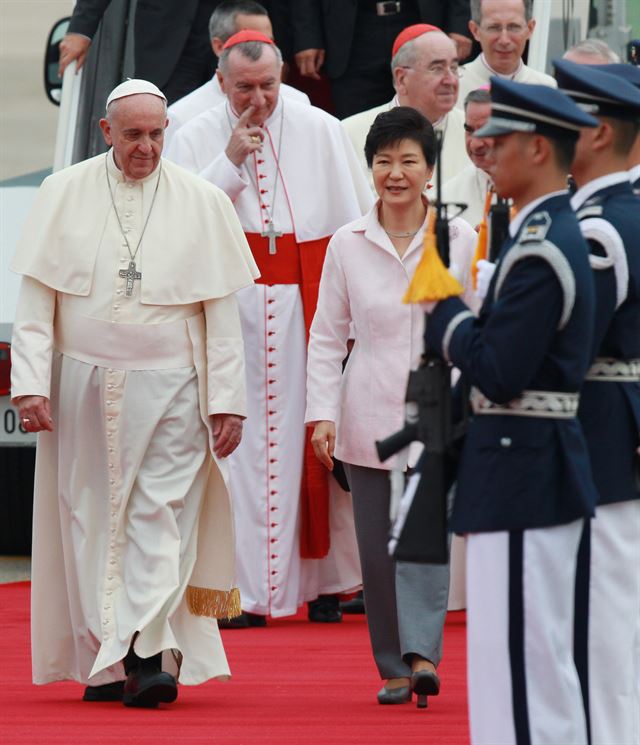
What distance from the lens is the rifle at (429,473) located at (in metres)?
4.35

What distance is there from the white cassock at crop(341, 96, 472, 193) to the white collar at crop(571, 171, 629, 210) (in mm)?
3914

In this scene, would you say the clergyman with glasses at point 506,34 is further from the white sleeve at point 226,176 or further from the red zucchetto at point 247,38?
the white sleeve at point 226,176

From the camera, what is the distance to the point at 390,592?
633cm

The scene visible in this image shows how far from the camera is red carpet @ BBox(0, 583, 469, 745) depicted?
18.7ft

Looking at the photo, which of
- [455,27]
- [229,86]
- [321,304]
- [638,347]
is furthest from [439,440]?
[455,27]

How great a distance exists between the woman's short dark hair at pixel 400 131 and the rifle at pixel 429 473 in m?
2.06

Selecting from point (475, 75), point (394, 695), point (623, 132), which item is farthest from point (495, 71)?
point (623, 132)

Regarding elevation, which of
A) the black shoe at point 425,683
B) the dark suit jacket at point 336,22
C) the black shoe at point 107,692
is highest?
the dark suit jacket at point 336,22

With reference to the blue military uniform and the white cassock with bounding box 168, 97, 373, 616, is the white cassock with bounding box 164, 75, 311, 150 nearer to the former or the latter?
the white cassock with bounding box 168, 97, 373, 616

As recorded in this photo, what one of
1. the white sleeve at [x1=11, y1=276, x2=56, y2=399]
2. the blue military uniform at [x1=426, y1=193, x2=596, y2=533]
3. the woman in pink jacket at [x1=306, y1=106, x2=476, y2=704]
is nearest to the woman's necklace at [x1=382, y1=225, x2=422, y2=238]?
the woman in pink jacket at [x1=306, y1=106, x2=476, y2=704]

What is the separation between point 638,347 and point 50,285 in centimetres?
234

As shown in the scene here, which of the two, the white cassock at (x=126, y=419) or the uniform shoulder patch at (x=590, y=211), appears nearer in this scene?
the uniform shoulder patch at (x=590, y=211)

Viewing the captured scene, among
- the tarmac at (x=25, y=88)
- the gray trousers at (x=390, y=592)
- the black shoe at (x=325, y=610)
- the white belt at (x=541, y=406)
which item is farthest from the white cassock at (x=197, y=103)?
the white belt at (x=541, y=406)

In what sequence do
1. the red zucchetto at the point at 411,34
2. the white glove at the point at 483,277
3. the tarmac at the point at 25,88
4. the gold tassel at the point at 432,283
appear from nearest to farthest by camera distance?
1. the gold tassel at the point at 432,283
2. the white glove at the point at 483,277
3. the red zucchetto at the point at 411,34
4. the tarmac at the point at 25,88
